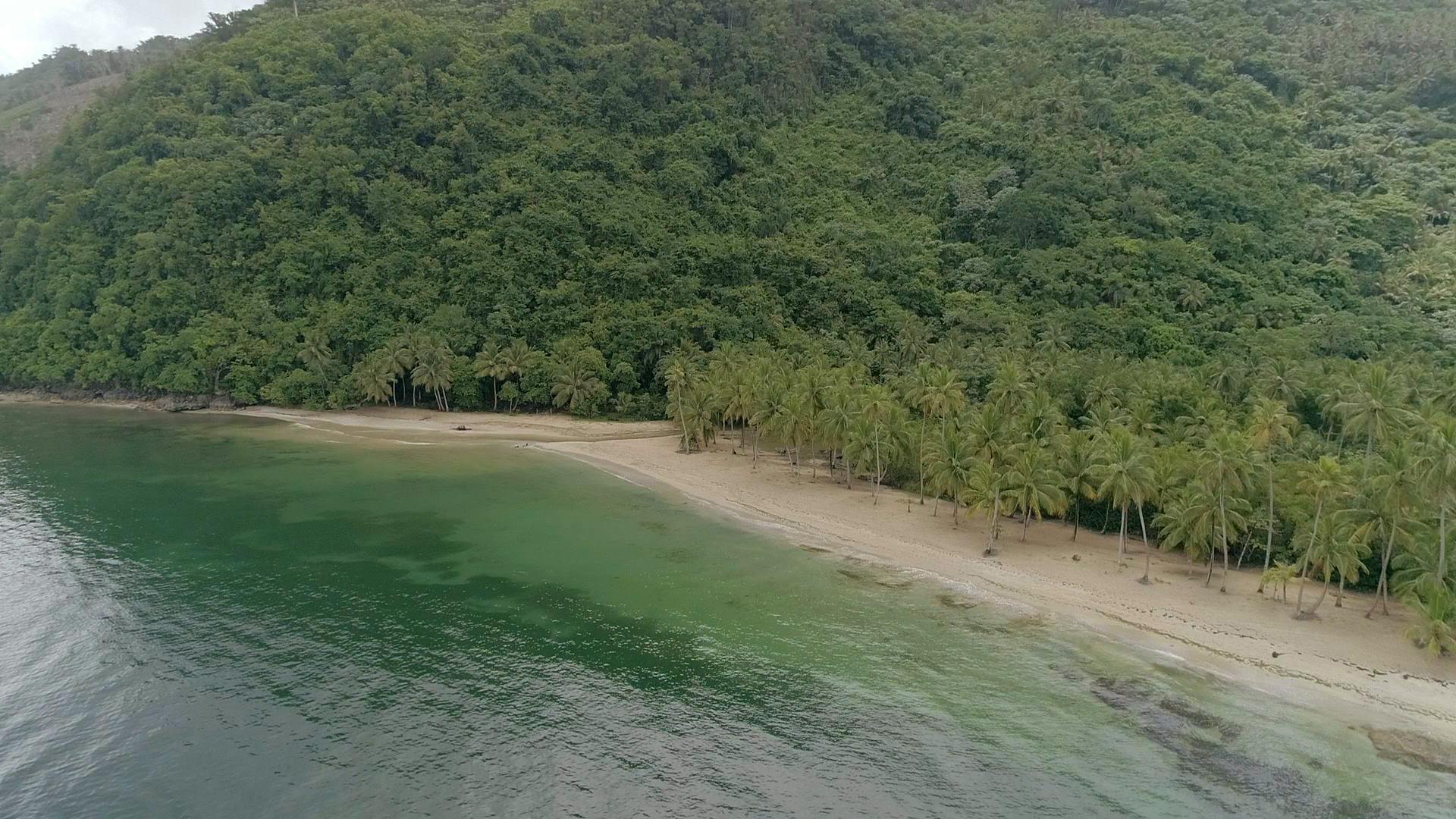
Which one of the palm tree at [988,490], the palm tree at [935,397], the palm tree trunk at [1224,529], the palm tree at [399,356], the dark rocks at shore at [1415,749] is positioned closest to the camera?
the dark rocks at shore at [1415,749]

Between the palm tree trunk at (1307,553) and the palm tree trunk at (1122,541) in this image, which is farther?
the palm tree trunk at (1122,541)

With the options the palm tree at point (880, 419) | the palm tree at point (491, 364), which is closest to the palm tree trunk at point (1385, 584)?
the palm tree at point (880, 419)

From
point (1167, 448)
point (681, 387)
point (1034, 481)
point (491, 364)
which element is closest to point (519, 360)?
point (491, 364)

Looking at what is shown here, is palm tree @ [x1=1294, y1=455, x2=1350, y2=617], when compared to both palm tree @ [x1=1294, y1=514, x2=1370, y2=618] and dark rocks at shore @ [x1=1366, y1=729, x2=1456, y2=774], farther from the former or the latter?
dark rocks at shore @ [x1=1366, y1=729, x2=1456, y2=774]

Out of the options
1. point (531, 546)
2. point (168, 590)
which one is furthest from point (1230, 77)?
point (168, 590)

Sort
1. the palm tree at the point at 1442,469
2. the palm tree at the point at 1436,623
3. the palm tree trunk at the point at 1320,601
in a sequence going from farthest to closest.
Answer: the palm tree trunk at the point at 1320,601
the palm tree at the point at 1442,469
the palm tree at the point at 1436,623

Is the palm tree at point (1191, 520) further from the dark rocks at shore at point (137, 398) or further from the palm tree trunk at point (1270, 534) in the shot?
the dark rocks at shore at point (137, 398)
